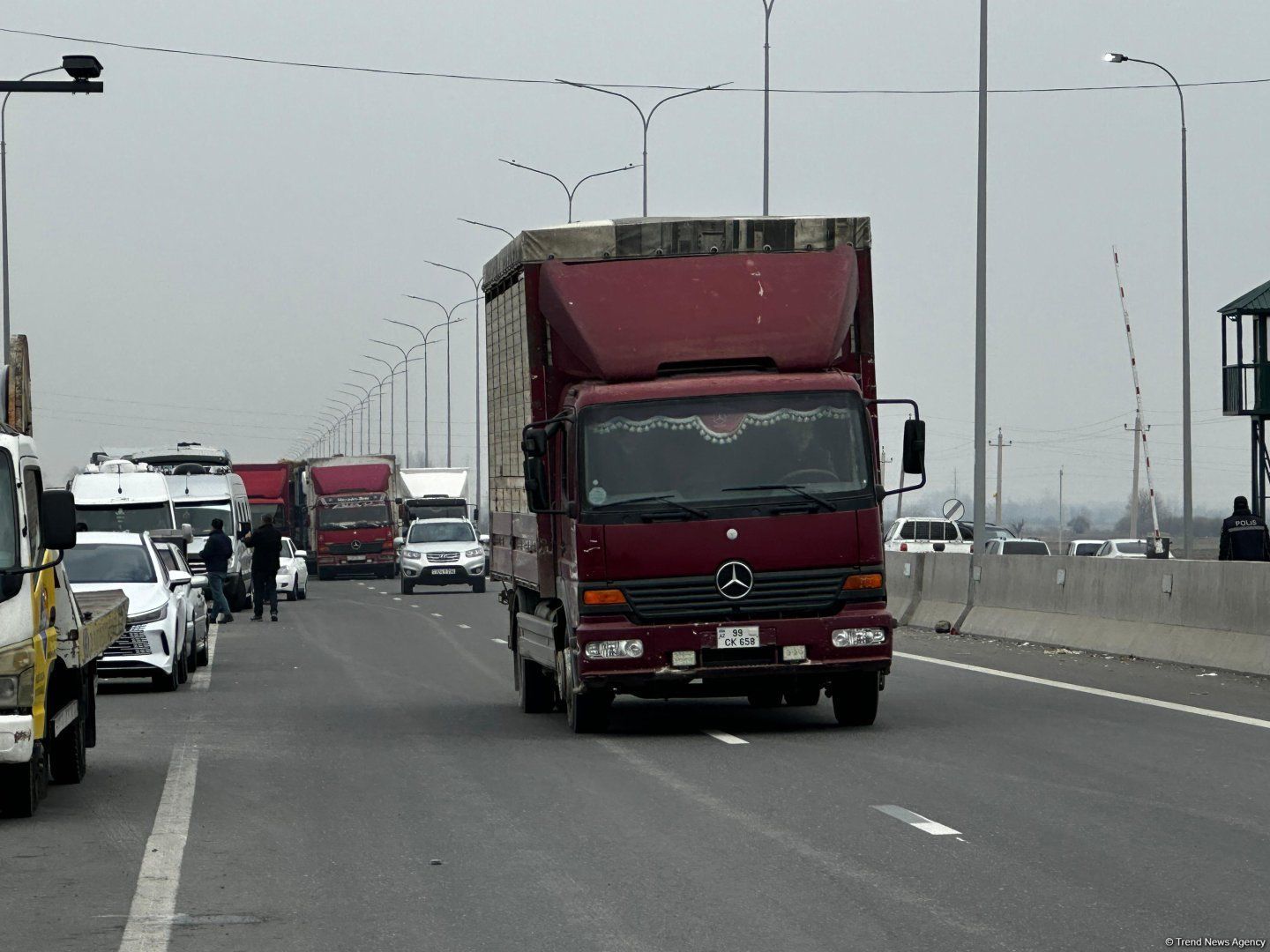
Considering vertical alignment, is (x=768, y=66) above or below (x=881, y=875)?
above

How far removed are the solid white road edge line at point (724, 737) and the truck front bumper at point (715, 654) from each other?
420mm

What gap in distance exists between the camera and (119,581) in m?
21.8

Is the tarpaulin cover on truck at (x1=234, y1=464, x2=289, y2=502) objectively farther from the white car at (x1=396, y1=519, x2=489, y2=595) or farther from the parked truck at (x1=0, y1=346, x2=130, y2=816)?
the parked truck at (x1=0, y1=346, x2=130, y2=816)

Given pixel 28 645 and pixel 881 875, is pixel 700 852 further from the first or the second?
pixel 28 645

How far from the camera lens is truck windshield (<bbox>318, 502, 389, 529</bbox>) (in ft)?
211

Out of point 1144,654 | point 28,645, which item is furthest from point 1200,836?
point 1144,654

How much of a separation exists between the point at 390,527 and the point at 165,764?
170ft

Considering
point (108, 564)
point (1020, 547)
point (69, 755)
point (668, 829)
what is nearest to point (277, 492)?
point (1020, 547)

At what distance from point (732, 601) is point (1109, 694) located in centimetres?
448

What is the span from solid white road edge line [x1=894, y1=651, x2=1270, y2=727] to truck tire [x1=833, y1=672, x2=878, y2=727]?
2.41 m

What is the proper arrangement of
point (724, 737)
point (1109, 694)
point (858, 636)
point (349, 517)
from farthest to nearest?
1. point (349, 517)
2. point (1109, 694)
3. point (724, 737)
4. point (858, 636)

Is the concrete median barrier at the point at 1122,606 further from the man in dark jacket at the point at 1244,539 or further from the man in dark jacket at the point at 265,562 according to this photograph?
the man in dark jacket at the point at 265,562

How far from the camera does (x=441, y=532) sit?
2003 inches

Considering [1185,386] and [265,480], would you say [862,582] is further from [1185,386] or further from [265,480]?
[265,480]
